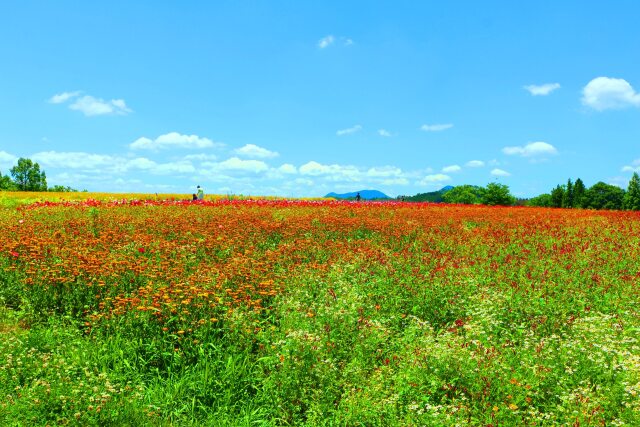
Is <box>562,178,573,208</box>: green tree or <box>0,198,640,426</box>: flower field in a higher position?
<box>562,178,573,208</box>: green tree

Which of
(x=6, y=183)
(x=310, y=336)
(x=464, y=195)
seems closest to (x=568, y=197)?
(x=464, y=195)

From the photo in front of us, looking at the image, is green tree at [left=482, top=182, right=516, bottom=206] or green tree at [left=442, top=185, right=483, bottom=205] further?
green tree at [left=442, top=185, right=483, bottom=205]

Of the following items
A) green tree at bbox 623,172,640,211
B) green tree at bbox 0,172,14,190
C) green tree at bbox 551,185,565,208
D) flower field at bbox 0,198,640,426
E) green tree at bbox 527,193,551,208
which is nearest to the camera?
flower field at bbox 0,198,640,426

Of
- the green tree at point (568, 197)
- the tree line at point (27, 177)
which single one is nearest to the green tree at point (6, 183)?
the tree line at point (27, 177)

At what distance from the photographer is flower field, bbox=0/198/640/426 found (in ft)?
14.8

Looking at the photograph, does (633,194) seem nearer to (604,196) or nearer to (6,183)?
(604,196)

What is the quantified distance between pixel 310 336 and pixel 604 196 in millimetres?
92028

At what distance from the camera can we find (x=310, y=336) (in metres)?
5.21

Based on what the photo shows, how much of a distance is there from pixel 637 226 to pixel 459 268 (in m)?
11.3

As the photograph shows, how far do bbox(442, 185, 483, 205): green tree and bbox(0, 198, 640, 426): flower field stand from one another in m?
73.6

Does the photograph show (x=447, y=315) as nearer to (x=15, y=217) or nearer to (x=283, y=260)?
(x=283, y=260)

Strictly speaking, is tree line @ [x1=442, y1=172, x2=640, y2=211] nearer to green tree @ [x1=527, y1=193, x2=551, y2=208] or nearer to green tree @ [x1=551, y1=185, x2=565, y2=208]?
green tree @ [x1=551, y1=185, x2=565, y2=208]

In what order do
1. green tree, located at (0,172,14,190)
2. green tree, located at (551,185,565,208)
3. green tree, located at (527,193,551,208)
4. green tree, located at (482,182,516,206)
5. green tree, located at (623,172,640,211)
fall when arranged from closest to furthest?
green tree, located at (482,182,516,206) < green tree, located at (623,172,640,211) < green tree, located at (0,172,14,190) < green tree, located at (551,185,565,208) < green tree, located at (527,193,551,208)

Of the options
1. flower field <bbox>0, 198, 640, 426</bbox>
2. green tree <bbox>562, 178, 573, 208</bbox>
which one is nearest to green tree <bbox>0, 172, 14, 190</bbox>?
flower field <bbox>0, 198, 640, 426</bbox>
